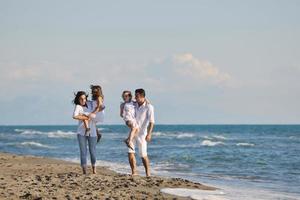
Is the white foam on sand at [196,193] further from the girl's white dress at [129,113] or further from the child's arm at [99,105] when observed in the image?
the child's arm at [99,105]

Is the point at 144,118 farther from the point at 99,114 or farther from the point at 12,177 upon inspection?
the point at 12,177

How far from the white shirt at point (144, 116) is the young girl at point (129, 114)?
0.26 feet

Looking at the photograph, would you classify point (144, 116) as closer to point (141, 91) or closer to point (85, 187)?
point (141, 91)

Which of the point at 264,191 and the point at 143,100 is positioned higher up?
the point at 143,100

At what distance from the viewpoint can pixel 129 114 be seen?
463 inches

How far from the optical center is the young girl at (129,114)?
461 inches

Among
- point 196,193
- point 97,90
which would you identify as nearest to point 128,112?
point 97,90

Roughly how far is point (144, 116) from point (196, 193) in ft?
6.36

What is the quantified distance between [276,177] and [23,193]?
881 cm

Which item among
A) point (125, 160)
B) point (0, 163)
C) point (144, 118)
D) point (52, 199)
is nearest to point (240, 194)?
point (144, 118)

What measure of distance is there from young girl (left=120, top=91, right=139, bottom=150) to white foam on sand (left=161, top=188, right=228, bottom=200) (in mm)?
1525

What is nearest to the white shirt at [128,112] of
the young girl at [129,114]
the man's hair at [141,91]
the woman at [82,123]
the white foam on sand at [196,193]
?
the young girl at [129,114]

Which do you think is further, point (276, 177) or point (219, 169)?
point (219, 169)

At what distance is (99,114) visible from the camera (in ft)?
39.6
